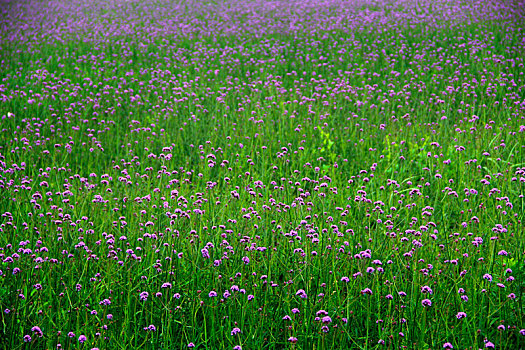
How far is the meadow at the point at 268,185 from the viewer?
257 centimetres

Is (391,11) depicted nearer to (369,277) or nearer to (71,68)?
(71,68)

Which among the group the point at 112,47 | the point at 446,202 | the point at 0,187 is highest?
the point at 112,47

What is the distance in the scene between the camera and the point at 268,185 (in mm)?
4367

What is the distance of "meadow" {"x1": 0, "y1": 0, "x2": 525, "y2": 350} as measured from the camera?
2.57 metres

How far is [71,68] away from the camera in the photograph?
8.73 meters

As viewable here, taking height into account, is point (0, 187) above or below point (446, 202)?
above

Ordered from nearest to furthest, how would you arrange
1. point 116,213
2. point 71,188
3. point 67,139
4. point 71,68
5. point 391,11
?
point 116,213 → point 71,188 → point 67,139 → point 71,68 → point 391,11

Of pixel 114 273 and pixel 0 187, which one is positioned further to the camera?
pixel 0 187

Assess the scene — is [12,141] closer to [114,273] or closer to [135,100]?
[135,100]

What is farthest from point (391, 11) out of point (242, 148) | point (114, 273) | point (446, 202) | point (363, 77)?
point (114, 273)

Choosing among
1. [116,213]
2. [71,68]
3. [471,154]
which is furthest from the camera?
[71,68]

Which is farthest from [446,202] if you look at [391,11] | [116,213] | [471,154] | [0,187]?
[391,11]

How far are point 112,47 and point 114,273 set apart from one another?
27.5 feet

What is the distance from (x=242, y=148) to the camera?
17.7 feet
